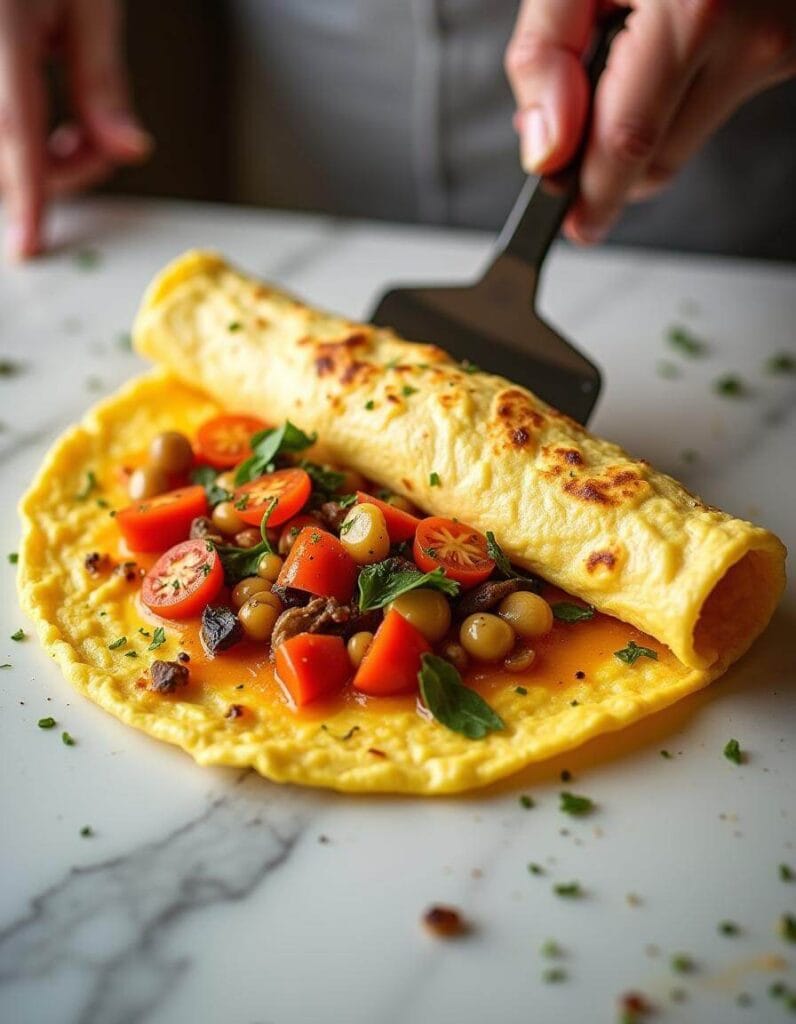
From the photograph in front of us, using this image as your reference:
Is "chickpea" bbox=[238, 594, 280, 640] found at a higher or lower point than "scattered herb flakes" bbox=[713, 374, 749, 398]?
lower

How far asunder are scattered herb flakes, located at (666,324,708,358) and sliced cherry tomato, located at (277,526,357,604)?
2.43 meters

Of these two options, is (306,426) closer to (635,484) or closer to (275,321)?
(275,321)

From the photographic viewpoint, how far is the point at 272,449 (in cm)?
408

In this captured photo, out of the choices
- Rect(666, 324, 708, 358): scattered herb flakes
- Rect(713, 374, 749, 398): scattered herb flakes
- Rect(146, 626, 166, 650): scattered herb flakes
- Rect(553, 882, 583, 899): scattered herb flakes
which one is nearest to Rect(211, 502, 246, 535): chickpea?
Rect(146, 626, 166, 650): scattered herb flakes

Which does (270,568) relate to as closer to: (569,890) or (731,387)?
(569,890)

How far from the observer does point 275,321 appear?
462 cm

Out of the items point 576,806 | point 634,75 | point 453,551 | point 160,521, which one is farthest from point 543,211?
point 576,806

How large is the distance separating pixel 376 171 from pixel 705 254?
2082 millimetres

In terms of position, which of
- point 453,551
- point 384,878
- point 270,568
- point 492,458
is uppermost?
point 492,458

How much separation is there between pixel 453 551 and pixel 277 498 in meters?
0.65

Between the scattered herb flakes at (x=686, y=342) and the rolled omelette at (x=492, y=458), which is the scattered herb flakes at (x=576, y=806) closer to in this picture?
the rolled omelette at (x=492, y=458)

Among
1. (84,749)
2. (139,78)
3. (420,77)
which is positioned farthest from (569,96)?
(139,78)

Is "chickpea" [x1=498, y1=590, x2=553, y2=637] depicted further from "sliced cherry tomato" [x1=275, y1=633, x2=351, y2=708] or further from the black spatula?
the black spatula

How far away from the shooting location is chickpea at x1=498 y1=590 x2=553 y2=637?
352cm
